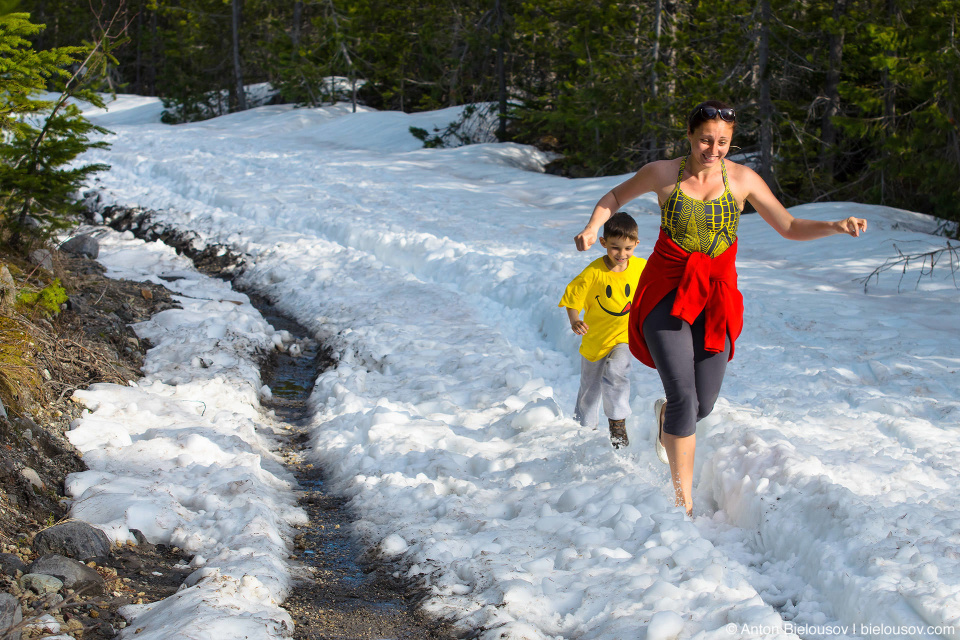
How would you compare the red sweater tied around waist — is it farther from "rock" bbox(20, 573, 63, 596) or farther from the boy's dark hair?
"rock" bbox(20, 573, 63, 596)

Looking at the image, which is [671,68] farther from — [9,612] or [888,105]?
[9,612]

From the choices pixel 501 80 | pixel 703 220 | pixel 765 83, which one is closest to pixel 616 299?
pixel 703 220

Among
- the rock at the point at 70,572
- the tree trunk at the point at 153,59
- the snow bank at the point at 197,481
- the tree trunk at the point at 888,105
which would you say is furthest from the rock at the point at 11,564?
the tree trunk at the point at 153,59

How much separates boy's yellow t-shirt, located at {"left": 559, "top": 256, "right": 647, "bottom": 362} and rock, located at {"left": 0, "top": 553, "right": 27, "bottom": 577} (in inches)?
124

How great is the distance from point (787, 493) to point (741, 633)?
1.22 meters

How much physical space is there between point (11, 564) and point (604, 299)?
343 centimetres

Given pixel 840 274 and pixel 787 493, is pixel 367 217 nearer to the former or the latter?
pixel 840 274

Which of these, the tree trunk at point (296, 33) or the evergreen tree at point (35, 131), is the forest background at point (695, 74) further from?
the evergreen tree at point (35, 131)

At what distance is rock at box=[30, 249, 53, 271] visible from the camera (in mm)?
7094

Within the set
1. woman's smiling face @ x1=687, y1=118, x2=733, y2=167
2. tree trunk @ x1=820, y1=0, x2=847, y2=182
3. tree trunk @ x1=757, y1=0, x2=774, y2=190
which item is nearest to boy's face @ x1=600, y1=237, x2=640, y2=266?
woman's smiling face @ x1=687, y1=118, x2=733, y2=167

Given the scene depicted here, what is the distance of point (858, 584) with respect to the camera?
10.3 ft

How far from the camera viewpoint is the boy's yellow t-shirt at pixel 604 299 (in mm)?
4793

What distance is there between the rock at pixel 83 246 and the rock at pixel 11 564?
799cm

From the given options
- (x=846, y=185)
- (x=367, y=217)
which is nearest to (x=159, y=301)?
(x=367, y=217)
